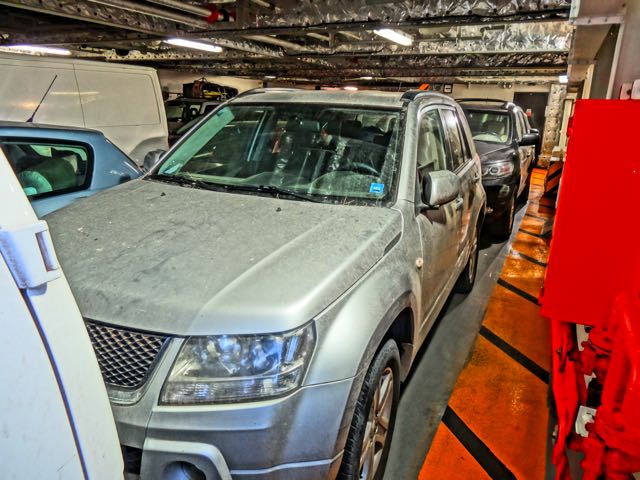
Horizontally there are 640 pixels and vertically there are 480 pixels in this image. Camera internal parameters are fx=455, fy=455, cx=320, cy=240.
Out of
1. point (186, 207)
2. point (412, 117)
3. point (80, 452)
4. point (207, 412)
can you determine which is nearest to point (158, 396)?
point (207, 412)

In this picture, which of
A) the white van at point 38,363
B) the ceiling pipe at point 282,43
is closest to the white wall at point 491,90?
the ceiling pipe at point 282,43

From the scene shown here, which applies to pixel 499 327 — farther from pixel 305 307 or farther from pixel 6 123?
pixel 6 123

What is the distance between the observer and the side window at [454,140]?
137 inches

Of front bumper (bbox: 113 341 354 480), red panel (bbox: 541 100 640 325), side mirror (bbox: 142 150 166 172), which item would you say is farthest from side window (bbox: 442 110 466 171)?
front bumper (bbox: 113 341 354 480)

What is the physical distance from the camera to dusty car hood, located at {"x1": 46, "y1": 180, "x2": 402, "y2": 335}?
151cm

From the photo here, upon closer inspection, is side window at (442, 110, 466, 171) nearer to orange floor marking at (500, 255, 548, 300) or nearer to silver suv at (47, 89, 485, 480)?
silver suv at (47, 89, 485, 480)

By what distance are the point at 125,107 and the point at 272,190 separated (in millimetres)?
5144

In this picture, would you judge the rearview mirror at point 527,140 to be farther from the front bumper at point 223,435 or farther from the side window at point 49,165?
the front bumper at point 223,435

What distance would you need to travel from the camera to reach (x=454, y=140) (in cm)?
366

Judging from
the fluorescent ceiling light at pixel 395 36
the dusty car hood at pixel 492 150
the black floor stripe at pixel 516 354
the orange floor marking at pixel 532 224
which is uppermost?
the fluorescent ceiling light at pixel 395 36

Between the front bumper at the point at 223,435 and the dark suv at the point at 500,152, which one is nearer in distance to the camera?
the front bumper at the point at 223,435

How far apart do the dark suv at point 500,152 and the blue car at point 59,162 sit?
4395mm

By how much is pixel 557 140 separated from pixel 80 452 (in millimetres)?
17316

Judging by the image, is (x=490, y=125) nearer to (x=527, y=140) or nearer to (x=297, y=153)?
(x=527, y=140)
